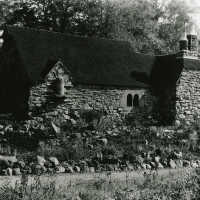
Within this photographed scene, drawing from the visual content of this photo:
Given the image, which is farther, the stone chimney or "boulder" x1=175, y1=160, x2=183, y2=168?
the stone chimney

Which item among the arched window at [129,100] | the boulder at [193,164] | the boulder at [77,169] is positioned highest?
the arched window at [129,100]

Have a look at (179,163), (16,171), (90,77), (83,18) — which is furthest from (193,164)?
(83,18)

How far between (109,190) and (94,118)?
16873mm

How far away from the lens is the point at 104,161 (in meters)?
18.0

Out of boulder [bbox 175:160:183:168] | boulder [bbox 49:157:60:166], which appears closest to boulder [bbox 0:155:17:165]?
boulder [bbox 49:157:60:166]

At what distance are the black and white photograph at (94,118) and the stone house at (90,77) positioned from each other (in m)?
0.08

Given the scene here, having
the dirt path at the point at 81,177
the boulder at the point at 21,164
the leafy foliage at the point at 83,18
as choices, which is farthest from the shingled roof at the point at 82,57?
the leafy foliage at the point at 83,18

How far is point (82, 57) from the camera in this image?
1284 inches

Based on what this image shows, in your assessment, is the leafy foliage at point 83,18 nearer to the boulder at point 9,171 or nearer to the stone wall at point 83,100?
the stone wall at point 83,100

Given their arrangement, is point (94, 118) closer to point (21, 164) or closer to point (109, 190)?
point (21, 164)

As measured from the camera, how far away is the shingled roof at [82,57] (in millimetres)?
30219

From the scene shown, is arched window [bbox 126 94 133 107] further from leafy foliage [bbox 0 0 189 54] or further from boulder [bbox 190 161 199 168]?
leafy foliage [bbox 0 0 189 54]

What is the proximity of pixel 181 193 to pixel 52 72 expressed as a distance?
744 inches

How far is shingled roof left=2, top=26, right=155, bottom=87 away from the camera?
30.2m
